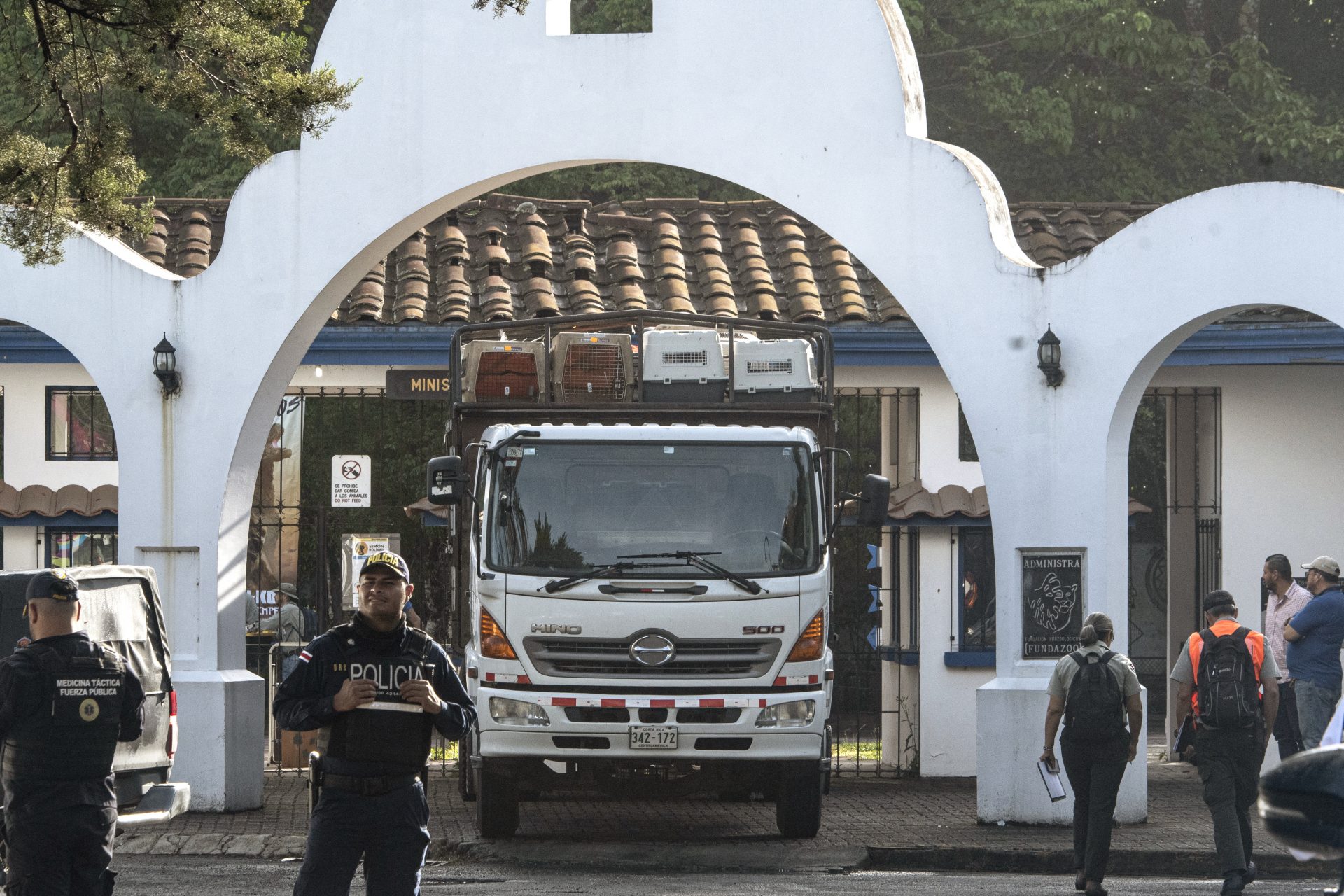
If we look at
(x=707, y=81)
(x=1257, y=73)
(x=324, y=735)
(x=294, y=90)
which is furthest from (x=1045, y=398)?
(x=1257, y=73)

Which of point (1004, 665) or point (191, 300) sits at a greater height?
point (191, 300)

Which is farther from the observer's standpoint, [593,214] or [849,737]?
[849,737]

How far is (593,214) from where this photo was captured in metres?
18.2

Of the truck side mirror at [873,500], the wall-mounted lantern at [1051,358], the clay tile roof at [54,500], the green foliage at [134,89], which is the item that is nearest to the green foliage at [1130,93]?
the clay tile roof at [54,500]

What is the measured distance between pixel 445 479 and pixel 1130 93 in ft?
65.0

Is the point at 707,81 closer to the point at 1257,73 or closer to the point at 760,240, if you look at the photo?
the point at 760,240

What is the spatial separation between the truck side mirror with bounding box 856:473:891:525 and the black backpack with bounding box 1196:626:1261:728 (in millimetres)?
2408

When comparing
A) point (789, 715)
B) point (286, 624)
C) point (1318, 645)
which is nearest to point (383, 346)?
point (286, 624)

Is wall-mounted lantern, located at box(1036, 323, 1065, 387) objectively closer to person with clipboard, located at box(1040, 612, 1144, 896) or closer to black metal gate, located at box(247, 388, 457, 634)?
person with clipboard, located at box(1040, 612, 1144, 896)

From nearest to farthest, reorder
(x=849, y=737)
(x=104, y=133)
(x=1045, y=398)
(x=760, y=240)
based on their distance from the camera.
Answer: (x=104, y=133), (x=1045, y=398), (x=760, y=240), (x=849, y=737)

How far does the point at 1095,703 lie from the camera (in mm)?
9930

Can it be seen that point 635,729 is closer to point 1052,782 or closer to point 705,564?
point 705,564

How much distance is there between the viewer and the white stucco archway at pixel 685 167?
12.2 m

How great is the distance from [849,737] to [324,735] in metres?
15.6
